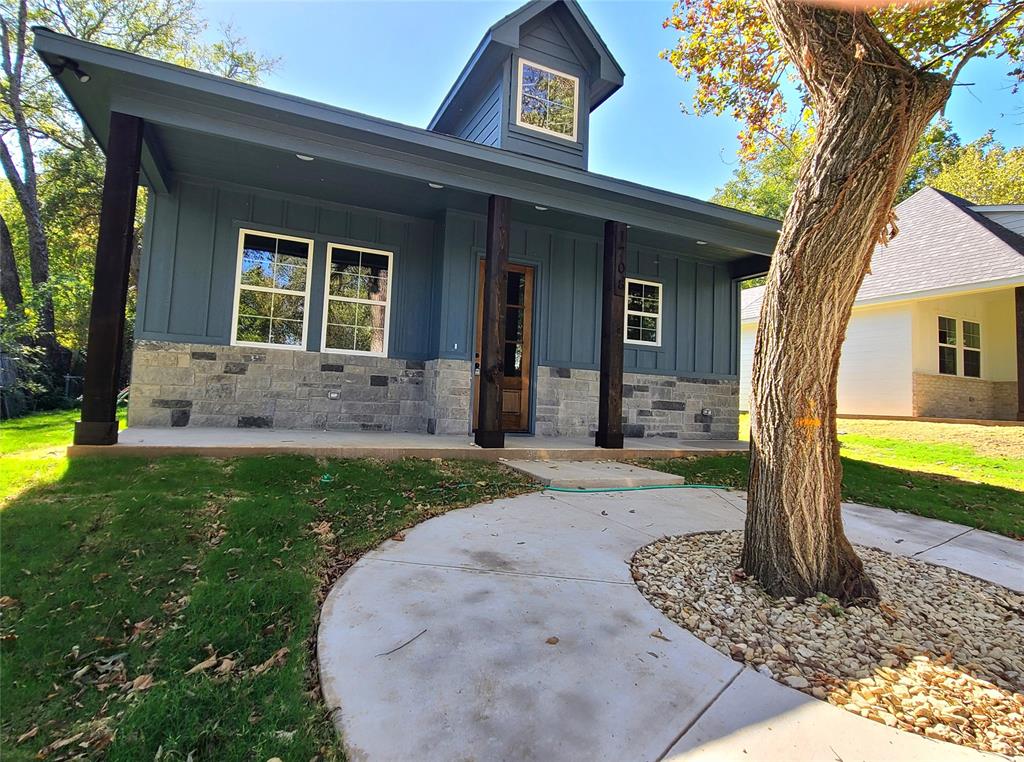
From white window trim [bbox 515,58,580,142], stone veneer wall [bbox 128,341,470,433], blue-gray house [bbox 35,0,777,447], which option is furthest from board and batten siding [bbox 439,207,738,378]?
white window trim [bbox 515,58,580,142]

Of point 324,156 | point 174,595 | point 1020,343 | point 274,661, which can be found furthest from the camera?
point 1020,343

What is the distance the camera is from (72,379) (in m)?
9.36

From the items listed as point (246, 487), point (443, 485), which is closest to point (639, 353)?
point (443, 485)

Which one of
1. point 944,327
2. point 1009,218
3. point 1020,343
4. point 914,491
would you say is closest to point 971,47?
point 914,491

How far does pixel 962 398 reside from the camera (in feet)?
38.8

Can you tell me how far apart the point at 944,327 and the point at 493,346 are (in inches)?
469

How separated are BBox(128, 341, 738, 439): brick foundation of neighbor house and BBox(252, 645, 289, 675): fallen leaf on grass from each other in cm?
481

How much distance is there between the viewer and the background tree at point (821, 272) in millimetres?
2518

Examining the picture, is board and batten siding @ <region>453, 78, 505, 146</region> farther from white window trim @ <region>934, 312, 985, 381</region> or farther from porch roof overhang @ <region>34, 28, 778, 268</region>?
white window trim @ <region>934, 312, 985, 381</region>

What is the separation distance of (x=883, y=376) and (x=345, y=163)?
39.7 ft

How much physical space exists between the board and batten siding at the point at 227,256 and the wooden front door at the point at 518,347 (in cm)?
115

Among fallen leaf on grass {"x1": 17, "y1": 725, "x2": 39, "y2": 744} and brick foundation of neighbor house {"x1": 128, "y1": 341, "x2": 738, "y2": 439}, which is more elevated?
brick foundation of neighbor house {"x1": 128, "y1": 341, "x2": 738, "y2": 439}

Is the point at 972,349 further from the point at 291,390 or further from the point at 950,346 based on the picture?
the point at 291,390

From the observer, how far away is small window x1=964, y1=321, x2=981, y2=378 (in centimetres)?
1217
